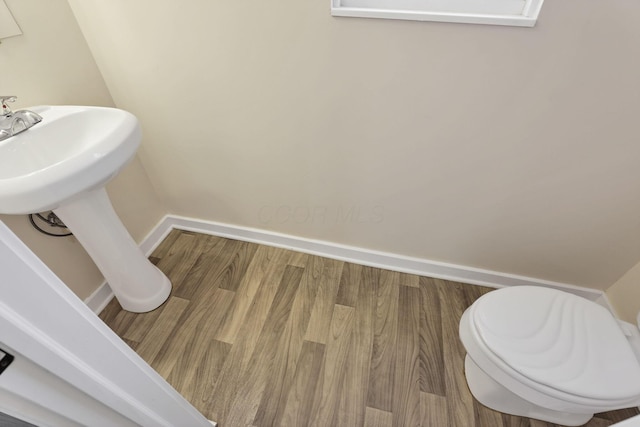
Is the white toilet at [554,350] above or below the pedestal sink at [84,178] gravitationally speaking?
below

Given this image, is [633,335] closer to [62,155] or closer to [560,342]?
[560,342]

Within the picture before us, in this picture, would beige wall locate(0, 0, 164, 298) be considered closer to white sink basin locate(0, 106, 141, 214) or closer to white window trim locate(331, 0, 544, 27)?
white sink basin locate(0, 106, 141, 214)

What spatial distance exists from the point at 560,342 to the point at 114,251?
5.00 ft

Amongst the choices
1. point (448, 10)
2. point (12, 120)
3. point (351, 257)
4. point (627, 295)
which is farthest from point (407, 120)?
point (12, 120)

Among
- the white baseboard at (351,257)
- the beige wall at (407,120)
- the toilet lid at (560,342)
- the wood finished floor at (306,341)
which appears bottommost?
the wood finished floor at (306,341)

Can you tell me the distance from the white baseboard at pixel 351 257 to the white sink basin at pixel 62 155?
2.25 feet

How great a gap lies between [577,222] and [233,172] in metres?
1.43

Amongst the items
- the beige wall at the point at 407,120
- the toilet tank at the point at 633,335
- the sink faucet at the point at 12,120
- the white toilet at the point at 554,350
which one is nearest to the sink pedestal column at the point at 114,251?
the sink faucet at the point at 12,120

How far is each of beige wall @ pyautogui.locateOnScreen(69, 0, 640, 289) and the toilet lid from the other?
37 centimetres

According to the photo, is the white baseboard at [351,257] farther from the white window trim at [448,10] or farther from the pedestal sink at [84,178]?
the white window trim at [448,10]

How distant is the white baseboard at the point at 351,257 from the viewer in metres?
1.42

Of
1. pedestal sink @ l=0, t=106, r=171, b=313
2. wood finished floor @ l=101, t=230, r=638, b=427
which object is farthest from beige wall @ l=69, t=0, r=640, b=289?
pedestal sink @ l=0, t=106, r=171, b=313

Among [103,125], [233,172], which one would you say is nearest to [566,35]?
[233,172]

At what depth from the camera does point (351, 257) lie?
1621 millimetres
